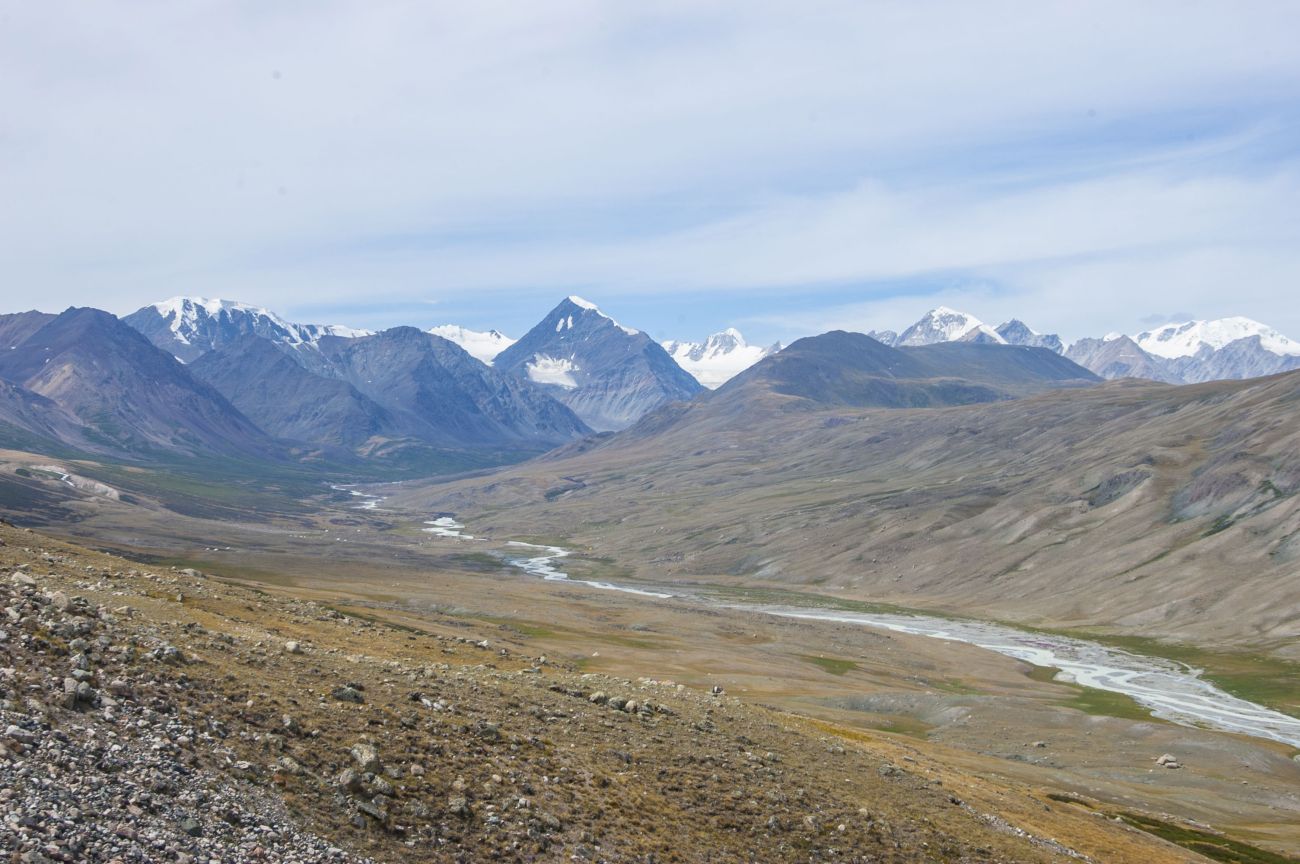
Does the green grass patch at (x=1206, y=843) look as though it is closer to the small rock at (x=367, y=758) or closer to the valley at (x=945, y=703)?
the valley at (x=945, y=703)

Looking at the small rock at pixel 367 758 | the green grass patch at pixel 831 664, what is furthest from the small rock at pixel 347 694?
the green grass patch at pixel 831 664

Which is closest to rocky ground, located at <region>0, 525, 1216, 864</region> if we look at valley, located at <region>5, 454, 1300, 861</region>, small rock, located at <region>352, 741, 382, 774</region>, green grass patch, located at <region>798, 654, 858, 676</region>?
small rock, located at <region>352, 741, 382, 774</region>

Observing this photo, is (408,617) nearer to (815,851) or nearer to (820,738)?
(820,738)

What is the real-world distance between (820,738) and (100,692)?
122 feet

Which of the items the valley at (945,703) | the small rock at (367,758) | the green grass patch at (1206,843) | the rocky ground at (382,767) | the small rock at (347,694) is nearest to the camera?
the rocky ground at (382,767)

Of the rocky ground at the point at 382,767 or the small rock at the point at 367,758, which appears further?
the small rock at the point at 367,758

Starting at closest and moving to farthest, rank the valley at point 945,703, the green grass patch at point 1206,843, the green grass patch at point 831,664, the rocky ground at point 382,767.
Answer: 1. the rocky ground at point 382,767
2. the green grass patch at point 1206,843
3. the valley at point 945,703
4. the green grass patch at point 831,664

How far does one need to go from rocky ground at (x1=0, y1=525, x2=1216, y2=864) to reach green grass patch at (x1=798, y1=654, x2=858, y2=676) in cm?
10307

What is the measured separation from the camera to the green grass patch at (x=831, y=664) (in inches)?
6152

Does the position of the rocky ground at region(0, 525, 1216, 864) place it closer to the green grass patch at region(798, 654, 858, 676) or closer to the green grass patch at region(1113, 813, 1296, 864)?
the green grass patch at region(1113, 813, 1296, 864)

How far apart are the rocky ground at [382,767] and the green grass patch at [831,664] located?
103 m

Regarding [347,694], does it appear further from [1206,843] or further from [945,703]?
[945,703]

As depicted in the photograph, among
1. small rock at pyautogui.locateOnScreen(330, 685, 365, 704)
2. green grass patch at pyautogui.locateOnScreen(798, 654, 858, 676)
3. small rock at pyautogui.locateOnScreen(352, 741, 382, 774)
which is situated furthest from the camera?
green grass patch at pyautogui.locateOnScreen(798, 654, 858, 676)

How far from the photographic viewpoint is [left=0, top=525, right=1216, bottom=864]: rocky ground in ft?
82.5
